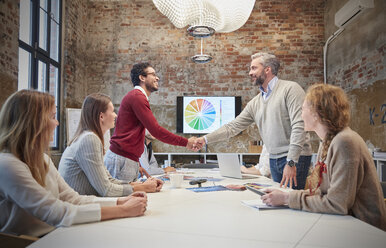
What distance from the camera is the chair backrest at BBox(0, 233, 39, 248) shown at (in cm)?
94

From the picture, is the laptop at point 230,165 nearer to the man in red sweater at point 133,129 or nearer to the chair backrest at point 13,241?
the man in red sweater at point 133,129

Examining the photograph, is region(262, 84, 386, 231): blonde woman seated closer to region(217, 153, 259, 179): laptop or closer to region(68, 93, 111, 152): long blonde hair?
region(217, 153, 259, 179): laptop

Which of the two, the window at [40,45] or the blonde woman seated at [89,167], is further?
the window at [40,45]

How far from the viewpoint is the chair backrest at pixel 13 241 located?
0.94m

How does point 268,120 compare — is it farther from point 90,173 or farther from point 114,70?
point 114,70

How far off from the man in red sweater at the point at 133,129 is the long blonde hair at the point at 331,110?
131cm

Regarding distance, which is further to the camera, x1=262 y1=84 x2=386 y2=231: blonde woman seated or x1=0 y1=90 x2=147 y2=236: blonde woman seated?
x1=262 y1=84 x2=386 y2=231: blonde woman seated

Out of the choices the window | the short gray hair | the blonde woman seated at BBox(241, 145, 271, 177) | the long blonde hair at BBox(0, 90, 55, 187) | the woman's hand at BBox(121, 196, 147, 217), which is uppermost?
the window

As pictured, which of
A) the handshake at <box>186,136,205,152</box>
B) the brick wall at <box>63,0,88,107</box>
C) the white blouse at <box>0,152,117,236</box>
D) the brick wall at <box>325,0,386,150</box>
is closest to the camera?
the white blouse at <box>0,152,117,236</box>

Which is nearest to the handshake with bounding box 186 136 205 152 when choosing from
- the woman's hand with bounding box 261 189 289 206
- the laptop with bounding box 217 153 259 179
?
the laptop with bounding box 217 153 259 179

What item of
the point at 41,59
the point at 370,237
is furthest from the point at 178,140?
the point at 41,59

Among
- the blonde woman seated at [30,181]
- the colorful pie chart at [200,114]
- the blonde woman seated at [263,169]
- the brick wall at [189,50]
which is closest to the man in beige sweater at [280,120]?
the blonde woman seated at [263,169]

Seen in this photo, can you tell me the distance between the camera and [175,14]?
2.67 meters

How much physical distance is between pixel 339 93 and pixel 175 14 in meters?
1.71
